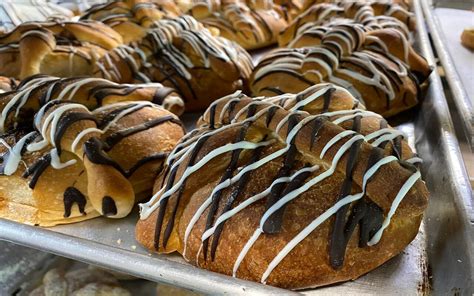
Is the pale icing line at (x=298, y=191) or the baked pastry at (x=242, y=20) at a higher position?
the pale icing line at (x=298, y=191)

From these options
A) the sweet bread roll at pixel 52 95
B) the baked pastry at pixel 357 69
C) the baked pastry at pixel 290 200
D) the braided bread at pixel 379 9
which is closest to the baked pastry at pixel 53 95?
the sweet bread roll at pixel 52 95

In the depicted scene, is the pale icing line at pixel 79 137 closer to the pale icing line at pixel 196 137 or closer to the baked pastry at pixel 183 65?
the pale icing line at pixel 196 137

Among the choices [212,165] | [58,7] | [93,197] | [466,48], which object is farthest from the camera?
[58,7]

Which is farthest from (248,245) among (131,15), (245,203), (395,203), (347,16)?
(347,16)

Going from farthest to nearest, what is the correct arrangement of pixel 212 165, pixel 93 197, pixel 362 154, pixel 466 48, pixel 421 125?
pixel 466 48 < pixel 421 125 < pixel 93 197 < pixel 212 165 < pixel 362 154

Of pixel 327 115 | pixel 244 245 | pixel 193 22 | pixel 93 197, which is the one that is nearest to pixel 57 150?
pixel 93 197

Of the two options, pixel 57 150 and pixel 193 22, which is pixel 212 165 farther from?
pixel 193 22
